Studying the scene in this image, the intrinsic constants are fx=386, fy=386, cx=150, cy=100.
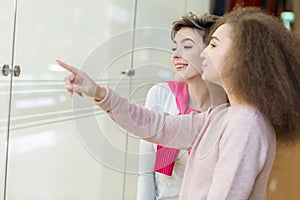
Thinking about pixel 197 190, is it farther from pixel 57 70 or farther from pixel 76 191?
pixel 76 191

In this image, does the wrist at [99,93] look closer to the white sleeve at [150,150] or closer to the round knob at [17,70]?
the white sleeve at [150,150]

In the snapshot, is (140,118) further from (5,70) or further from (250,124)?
(5,70)

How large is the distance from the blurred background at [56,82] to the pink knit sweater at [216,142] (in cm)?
31

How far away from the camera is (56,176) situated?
4.74 feet

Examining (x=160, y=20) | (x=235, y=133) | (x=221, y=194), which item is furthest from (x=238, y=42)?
(x=160, y=20)

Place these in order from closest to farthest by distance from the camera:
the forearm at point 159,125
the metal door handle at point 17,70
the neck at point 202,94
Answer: the forearm at point 159,125 < the neck at point 202,94 < the metal door handle at point 17,70

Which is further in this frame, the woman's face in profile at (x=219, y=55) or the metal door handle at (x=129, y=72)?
the metal door handle at (x=129, y=72)

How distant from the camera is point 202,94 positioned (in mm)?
917

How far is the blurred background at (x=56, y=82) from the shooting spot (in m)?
1.26

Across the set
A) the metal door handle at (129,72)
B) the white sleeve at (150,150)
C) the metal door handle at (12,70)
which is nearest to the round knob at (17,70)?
the metal door handle at (12,70)

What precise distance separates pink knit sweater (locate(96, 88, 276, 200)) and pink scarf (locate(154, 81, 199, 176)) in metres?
0.08

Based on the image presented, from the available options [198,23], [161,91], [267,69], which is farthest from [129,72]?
[267,69]

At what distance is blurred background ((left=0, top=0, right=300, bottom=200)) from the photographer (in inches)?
49.5

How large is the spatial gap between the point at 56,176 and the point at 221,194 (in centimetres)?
95
